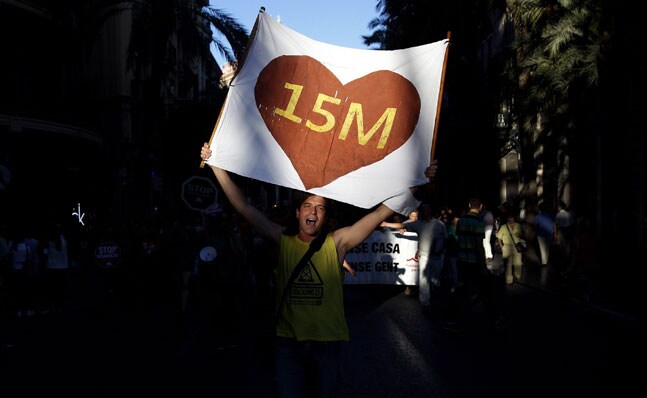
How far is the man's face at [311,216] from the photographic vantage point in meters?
4.45

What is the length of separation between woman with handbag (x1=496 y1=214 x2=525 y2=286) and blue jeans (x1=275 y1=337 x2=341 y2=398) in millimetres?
10970

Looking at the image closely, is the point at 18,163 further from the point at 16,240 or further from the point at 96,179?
the point at 16,240

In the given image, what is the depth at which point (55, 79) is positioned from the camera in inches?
1198

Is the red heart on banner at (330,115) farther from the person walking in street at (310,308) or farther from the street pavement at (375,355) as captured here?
the street pavement at (375,355)

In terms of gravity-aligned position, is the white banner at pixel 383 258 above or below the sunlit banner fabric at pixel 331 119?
below

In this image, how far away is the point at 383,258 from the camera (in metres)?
15.9

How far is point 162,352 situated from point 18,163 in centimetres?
2023

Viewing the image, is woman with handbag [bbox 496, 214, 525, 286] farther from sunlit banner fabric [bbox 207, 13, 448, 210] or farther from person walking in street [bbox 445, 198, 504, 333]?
sunlit banner fabric [bbox 207, 13, 448, 210]

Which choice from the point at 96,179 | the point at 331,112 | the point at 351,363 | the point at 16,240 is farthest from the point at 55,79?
the point at 331,112

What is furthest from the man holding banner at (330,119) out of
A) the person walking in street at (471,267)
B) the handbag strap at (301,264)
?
the person walking in street at (471,267)

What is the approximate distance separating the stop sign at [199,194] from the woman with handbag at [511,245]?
7.25 metres

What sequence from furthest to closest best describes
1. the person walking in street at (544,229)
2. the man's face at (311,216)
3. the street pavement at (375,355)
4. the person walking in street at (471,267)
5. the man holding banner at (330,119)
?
the person walking in street at (544,229), the person walking in street at (471,267), the street pavement at (375,355), the man holding banner at (330,119), the man's face at (311,216)

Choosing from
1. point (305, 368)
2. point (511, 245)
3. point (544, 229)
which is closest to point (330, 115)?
point (305, 368)

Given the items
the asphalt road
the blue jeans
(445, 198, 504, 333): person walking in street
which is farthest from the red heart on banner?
(445, 198, 504, 333): person walking in street
